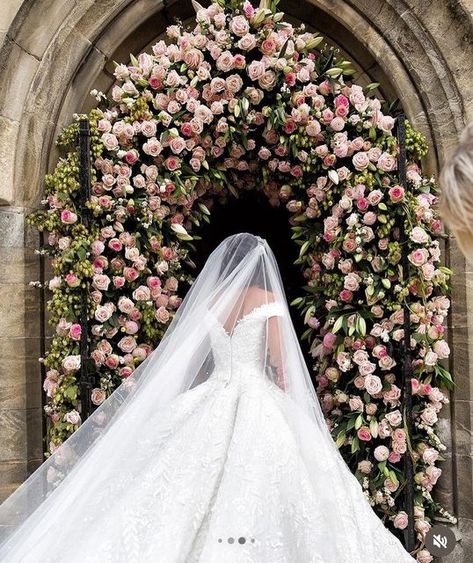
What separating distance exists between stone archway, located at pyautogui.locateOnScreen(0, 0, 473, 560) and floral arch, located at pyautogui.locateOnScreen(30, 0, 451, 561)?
0.50 feet

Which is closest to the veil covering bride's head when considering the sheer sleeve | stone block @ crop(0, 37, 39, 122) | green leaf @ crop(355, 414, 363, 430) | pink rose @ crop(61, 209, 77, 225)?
the sheer sleeve

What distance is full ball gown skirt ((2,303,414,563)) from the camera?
8.87 ft

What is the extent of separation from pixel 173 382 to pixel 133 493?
574 mm

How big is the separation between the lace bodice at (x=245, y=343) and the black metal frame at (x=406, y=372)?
81 centimetres

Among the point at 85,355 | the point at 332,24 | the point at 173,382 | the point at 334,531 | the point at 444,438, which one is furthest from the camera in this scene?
the point at 332,24

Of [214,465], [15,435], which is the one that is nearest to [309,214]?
[214,465]

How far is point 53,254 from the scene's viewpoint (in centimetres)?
396

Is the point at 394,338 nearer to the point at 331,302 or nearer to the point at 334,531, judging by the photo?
the point at 331,302

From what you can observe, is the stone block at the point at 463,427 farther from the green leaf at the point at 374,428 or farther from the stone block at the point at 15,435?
the stone block at the point at 15,435

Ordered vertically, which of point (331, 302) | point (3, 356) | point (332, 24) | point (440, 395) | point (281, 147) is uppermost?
point (332, 24)

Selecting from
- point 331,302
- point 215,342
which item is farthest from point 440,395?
point 215,342

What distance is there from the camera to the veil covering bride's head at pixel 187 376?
3.04 metres

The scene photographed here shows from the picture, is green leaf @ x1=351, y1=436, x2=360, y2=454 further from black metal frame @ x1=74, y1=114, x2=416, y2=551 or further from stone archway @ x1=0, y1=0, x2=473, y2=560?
stone archway @ x1=0, y1=0, x2=473, y2=560

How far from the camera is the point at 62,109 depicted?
4160 mm
